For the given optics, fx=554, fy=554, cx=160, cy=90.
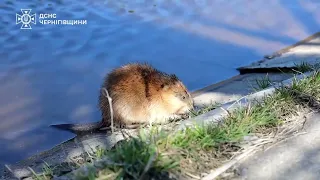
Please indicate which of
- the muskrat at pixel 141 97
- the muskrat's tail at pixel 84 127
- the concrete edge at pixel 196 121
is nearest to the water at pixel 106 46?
the muskrat's tail at pixel 84 127

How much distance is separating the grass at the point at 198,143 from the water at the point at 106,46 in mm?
2141

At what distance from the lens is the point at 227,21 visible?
8.66m

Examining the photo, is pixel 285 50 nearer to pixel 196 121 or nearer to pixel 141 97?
pixel 141 97

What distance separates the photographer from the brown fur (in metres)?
4.69

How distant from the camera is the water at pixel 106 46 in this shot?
18.8 feet

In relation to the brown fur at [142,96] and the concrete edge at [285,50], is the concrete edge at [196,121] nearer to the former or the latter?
the brown fur at [142,96]

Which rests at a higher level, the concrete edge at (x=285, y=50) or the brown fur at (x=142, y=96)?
the concrete edge at (x=285, y=50)

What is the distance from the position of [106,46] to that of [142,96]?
2655mm

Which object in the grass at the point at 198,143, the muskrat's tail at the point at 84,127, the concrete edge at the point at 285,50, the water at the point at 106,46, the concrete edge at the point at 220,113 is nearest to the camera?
the grass at the point at 198,143

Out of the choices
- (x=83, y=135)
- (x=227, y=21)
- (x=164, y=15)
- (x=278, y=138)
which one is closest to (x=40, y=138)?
(x=83, y=135)

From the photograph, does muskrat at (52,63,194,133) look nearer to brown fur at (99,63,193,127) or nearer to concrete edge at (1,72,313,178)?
brown fur at (99,63,193,127)

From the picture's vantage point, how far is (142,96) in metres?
4.77

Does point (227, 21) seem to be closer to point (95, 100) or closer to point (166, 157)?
point (95, 100)

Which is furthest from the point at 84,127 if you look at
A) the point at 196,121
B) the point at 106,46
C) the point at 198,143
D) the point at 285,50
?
the point at 285,50
